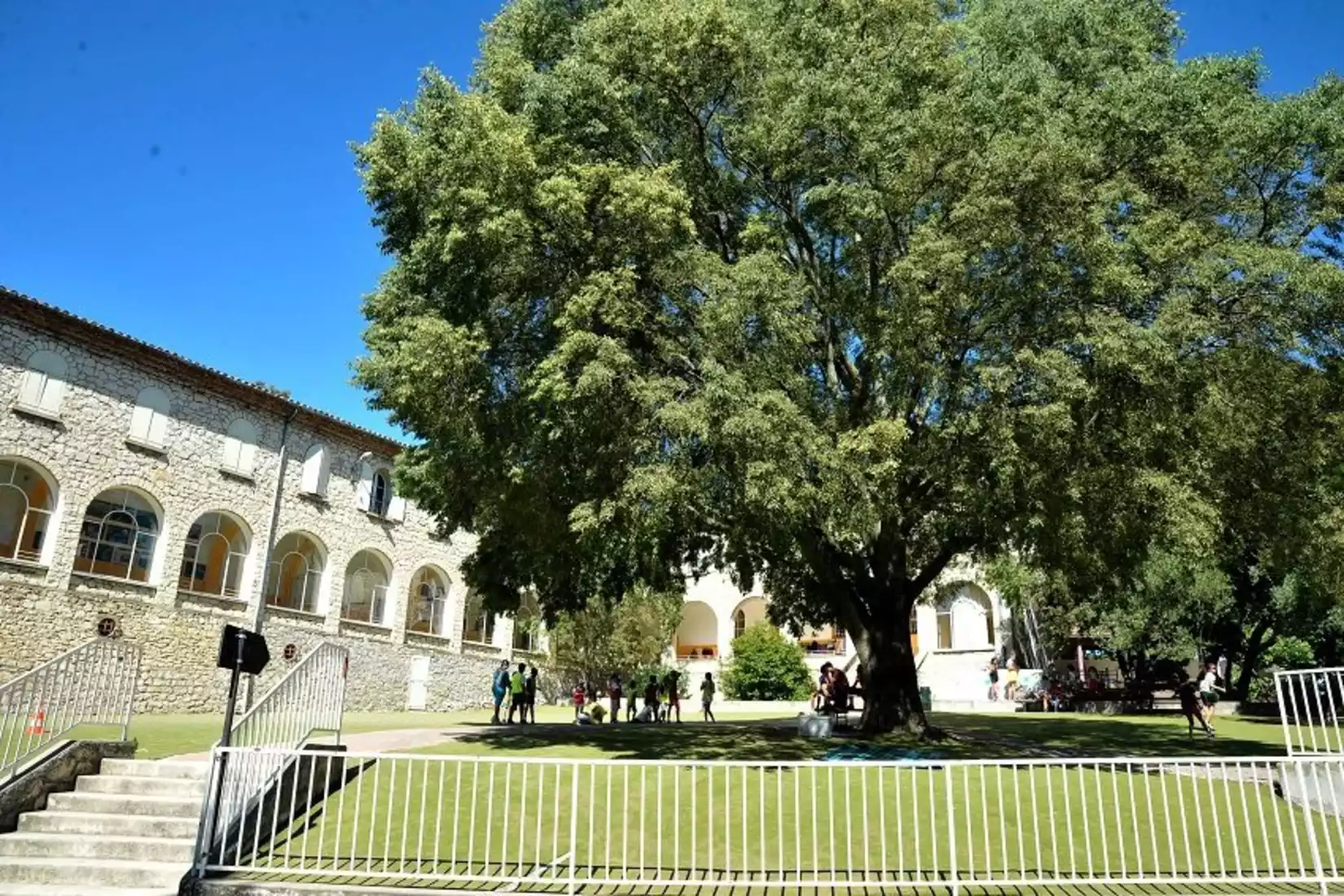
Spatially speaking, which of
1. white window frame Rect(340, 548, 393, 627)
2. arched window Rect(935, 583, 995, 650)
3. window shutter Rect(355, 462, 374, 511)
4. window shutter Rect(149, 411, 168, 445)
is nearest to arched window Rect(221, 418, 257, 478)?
window shutter Rect(149, 411, 168, 445)

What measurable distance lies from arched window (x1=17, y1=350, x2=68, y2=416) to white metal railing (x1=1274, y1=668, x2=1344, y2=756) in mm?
27507

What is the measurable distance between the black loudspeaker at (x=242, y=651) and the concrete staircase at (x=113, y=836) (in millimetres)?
1572

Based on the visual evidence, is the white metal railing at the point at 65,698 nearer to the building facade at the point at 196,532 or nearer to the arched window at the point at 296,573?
the building facade at the point at 196,532

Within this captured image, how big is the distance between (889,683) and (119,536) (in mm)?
21933

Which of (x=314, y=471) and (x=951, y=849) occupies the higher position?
(x=314, y=471)

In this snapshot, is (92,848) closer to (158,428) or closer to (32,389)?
(32,389)

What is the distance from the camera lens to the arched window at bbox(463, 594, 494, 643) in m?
39.0

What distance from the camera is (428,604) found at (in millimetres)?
37562

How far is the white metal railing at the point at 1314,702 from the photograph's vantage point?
9.84 m

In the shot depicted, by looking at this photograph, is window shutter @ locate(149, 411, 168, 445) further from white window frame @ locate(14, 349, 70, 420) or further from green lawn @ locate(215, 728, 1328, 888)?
green lawn @ locate(215, 728, 1328, 888)

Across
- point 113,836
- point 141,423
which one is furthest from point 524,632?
point 113,836

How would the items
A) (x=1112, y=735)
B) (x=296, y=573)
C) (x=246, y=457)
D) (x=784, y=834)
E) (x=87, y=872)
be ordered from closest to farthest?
(x=87, y=872), (x=784, y=834), (x=1112, y=735), (x=246, y=457), (x=296, y=573)

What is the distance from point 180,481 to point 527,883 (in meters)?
24.0

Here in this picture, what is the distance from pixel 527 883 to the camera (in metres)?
8.07
